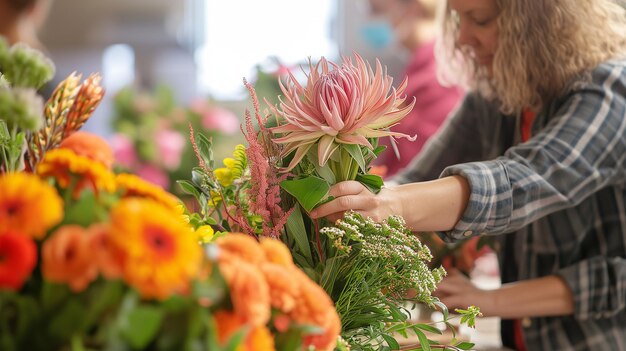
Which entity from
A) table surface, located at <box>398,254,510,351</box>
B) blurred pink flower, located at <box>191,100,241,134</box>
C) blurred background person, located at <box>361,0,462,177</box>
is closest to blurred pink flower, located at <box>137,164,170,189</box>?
blurred pink flower, located at <box>191,100,241,134</box>

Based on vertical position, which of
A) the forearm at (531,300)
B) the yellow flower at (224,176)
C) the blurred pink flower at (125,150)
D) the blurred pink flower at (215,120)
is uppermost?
the yellow flower at (224,176)

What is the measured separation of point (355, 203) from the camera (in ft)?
2.53

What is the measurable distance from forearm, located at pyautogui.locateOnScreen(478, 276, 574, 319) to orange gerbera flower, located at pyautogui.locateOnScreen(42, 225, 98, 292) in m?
0.87

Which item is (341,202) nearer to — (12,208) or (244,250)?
(244,250)

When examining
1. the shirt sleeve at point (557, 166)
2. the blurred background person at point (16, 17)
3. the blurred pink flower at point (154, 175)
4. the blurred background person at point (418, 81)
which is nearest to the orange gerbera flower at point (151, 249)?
the shirt sleeve at point (557, 166)

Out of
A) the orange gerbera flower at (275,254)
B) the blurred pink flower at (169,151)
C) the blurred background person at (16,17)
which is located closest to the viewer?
the orange gerbera flower at (275,254)

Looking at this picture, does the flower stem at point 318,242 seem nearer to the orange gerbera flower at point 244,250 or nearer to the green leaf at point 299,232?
the green leaf at point 299,232

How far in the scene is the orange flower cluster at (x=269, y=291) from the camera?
0.44 metres

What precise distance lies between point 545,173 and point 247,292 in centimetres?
65

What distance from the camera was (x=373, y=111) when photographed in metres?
0.74

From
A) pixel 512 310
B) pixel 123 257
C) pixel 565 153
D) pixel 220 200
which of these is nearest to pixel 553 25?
pixel 565 153

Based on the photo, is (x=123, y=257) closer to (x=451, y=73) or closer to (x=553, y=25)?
(x=553, y=25)

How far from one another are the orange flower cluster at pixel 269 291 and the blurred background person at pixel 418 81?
133 centimetres

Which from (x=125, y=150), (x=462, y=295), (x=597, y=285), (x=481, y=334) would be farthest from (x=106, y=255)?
(x=125, y=150)
